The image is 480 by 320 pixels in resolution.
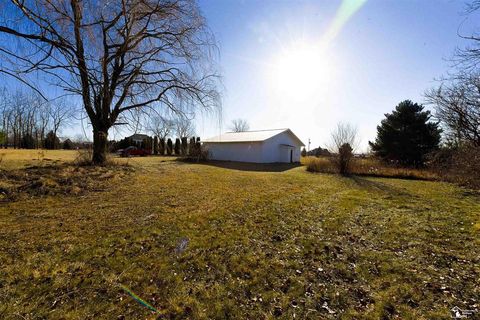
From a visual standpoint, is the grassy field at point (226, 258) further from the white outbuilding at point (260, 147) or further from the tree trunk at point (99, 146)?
the white outbuilding at point (260, 147)

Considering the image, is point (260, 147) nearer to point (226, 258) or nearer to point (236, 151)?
point (236, 151)

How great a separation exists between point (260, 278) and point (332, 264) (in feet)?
3.76

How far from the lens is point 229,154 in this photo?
25547 mm

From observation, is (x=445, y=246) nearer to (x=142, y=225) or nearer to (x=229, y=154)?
(x=142, y=225)

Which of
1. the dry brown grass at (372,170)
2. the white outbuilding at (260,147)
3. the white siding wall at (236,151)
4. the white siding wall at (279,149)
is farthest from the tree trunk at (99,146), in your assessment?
the white siding wall at (279,149)

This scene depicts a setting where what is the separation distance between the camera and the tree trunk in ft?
34.4

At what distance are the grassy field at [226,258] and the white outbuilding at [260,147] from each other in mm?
16591

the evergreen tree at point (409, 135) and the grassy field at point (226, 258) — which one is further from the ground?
the evergreen tree at point (409, 135)

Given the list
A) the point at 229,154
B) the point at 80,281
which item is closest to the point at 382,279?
the point at 80,281

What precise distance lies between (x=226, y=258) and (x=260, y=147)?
767 inches

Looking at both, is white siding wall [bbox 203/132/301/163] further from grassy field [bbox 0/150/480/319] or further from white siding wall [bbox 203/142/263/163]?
grassy field [bbox 0/150/480/319]

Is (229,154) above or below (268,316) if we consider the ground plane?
above

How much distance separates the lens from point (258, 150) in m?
22.8

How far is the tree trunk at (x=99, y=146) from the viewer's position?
10.5 m
